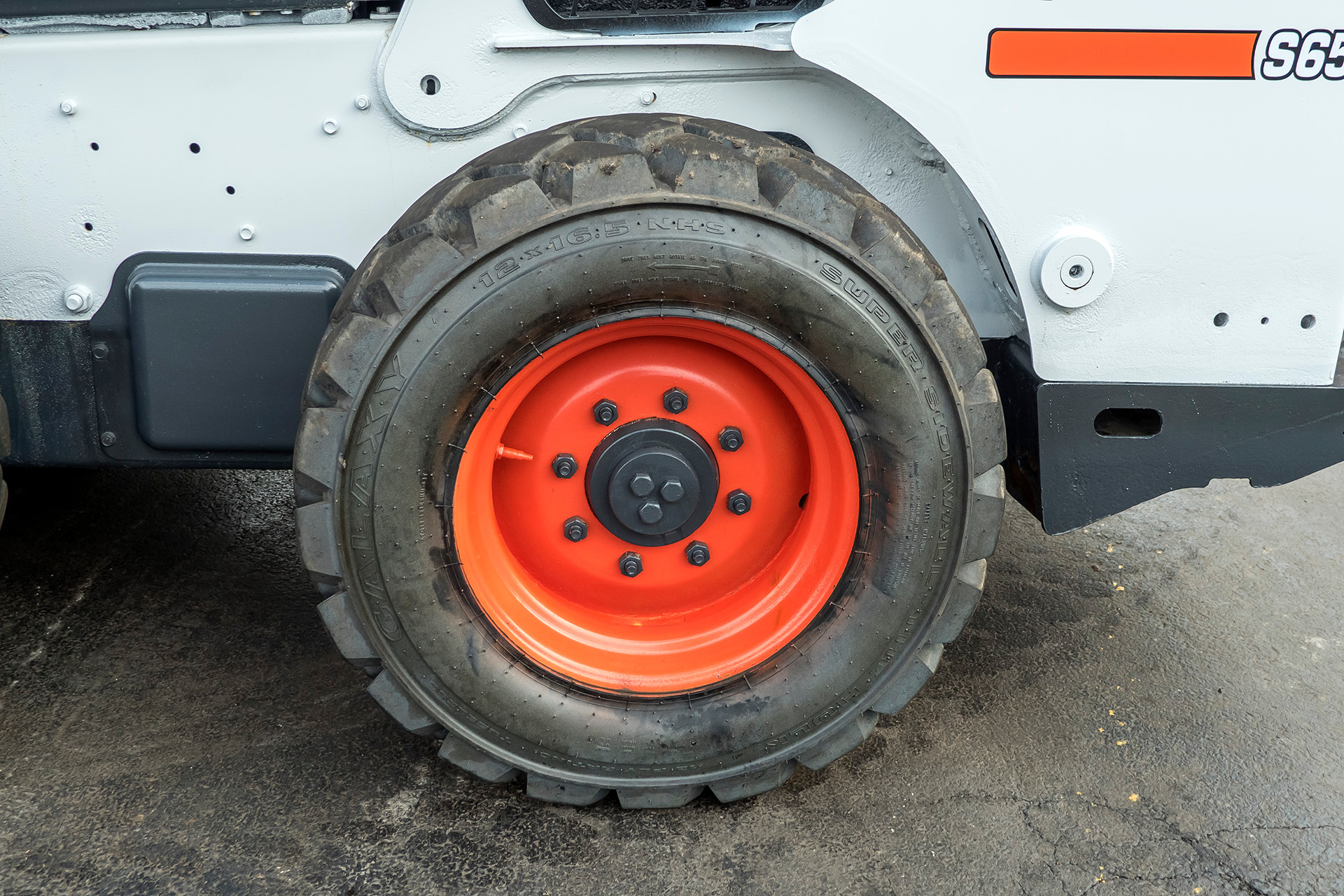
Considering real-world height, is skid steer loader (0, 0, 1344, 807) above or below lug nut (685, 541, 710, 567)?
above

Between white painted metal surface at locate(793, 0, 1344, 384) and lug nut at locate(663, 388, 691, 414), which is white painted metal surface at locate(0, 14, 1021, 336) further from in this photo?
lug nut at locate(663, 388, 691, 414)

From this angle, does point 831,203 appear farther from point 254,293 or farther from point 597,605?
point 254,293

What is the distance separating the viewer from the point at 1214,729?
91.3 inches

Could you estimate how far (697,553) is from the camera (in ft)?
6.45

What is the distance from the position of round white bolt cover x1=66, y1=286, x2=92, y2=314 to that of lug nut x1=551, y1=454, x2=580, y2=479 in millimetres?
978

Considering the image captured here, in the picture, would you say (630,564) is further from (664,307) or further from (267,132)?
(267,132)

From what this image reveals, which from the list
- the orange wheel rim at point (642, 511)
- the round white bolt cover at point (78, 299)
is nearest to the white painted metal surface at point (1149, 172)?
the orange wheel rim at point (642, 511)

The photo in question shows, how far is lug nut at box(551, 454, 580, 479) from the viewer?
1890 mm

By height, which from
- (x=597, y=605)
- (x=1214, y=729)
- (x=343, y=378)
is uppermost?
(x=343, y=378)

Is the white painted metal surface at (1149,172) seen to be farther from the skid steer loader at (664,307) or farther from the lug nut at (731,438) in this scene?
the lug nut at (731,438)

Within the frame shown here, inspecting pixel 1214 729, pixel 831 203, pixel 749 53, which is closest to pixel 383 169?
pixel 749 53

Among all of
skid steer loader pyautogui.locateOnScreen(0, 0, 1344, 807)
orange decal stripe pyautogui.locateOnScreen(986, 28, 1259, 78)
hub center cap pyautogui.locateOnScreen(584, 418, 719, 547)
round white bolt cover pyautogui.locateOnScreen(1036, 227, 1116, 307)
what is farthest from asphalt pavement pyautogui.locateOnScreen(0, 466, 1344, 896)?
orange decal stripe pyautogui.locateOnScreen(986, 28, 1259, 78)

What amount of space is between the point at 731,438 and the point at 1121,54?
98 centimetres

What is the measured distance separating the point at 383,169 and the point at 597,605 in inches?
38.0
